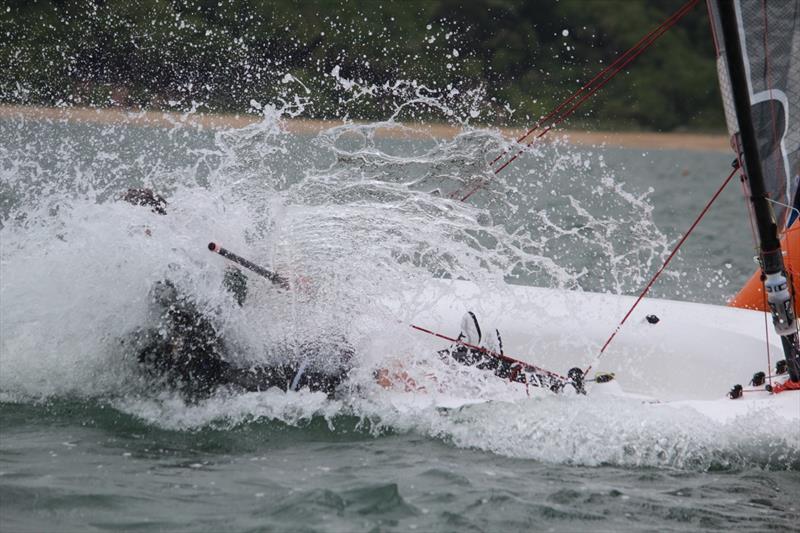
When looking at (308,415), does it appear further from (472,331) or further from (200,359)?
(472,331)

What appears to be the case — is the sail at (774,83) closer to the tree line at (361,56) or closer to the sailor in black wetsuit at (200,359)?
the sailor in black wetsuit at (200,359)

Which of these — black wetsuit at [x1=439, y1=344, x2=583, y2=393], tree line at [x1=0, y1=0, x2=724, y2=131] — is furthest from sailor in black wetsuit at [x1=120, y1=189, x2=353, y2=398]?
tree line at [x1=0, y1=0, x2=724, y2=131]

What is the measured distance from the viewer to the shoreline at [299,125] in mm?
15477

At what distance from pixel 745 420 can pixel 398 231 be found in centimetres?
189

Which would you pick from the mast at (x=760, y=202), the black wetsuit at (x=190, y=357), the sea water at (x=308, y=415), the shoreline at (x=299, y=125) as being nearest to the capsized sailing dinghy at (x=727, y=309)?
the mast at (x=760, y=202)

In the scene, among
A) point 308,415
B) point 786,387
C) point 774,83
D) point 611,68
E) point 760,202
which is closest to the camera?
point 308,415

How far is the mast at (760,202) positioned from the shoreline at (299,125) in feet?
12.5

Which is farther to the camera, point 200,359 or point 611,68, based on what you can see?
point 611,68

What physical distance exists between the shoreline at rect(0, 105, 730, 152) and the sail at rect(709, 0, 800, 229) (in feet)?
11.4

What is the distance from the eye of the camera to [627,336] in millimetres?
6062

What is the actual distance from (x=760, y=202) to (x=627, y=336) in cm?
151

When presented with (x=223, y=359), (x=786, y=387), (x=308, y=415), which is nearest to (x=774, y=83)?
(x=786, y=387)

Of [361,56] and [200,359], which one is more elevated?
[361,56]

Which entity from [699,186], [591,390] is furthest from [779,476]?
[699,186]
